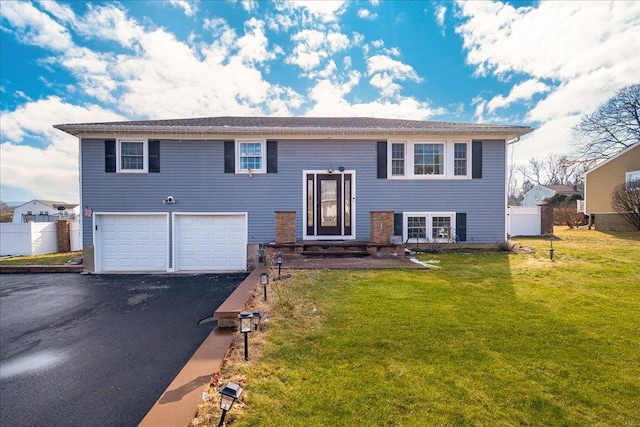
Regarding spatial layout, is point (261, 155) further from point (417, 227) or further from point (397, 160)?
point (417, 227)

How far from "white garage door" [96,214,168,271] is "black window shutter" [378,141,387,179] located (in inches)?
293

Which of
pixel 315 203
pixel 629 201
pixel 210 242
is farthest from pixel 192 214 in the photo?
pixel 629 201

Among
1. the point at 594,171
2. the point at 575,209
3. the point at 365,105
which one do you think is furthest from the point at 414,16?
the point at 575,209

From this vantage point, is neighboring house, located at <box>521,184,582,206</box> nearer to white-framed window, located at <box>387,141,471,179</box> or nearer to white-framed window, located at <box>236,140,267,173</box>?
white-framed window, located at <box>387,141,471,179</box>

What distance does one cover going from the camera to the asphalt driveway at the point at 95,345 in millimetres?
2709

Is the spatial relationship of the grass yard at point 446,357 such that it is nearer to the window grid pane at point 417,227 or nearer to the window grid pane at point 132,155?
the window grid pane at point 417,227

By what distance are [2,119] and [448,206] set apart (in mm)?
18115

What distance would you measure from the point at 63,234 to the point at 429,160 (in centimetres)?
1718

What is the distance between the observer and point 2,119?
11.3 meters

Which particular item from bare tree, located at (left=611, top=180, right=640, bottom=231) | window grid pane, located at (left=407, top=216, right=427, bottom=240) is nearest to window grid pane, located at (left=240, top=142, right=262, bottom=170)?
window grid pane, located at (left=407, top=216, right=427, bottom=240)

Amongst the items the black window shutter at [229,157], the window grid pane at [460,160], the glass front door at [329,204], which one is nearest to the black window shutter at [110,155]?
the black window shutter at [229,157]

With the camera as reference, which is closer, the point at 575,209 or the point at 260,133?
the point at 260,133

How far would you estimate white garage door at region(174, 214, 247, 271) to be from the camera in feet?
30.0

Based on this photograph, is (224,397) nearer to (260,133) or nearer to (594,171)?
(260,133)
